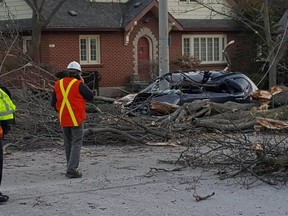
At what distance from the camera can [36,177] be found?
1041 cm

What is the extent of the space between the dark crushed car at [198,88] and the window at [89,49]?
1471cm

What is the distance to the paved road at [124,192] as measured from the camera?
7.96 metres

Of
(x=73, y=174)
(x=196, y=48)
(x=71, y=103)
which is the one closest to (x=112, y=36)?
(x=196, y=48)

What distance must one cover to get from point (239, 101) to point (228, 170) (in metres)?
7.43

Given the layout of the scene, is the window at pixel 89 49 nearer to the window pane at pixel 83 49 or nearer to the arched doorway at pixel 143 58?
the window pane at pixel 83 49

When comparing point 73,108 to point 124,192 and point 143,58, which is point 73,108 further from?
point 143,58

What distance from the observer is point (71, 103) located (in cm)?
1005

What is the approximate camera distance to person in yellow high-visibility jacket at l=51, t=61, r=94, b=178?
10000mm

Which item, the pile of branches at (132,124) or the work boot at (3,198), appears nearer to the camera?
the work boot at (3,198)

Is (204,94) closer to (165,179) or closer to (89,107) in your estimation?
(89,107)

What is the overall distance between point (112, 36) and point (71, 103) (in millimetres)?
23169

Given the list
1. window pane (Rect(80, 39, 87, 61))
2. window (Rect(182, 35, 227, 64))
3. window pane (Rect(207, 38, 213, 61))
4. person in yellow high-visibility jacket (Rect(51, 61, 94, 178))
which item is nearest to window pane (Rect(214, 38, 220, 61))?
window (Rect(182, 35, 227, 64))

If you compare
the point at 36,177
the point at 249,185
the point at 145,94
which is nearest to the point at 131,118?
the point at 145,94

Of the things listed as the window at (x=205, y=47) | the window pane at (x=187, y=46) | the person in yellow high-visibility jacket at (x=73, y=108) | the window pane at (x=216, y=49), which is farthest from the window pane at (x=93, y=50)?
the person in yellow high-visibility jacket at (x=73, y=108)
